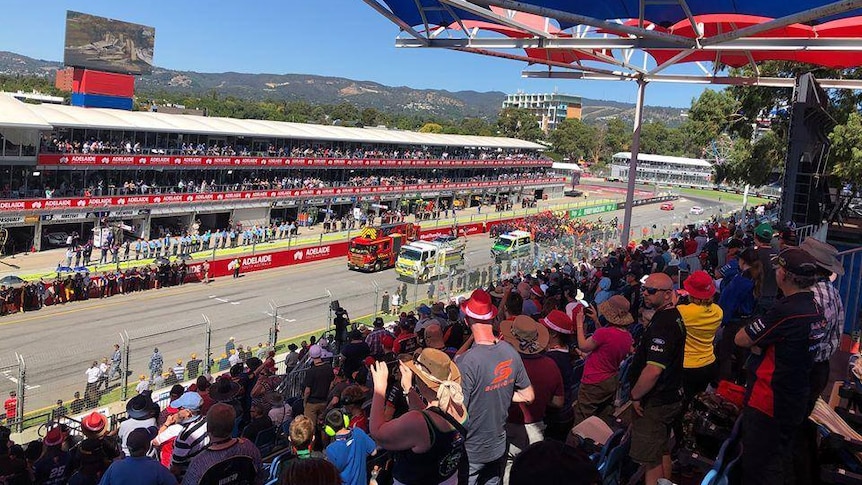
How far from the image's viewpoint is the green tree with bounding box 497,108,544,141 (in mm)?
138375

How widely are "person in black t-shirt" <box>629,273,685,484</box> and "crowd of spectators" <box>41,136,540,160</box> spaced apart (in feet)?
117

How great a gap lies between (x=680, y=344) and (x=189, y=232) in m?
38.3

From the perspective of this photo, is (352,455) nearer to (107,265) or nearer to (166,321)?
(166,321)

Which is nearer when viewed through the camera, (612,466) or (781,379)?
(781,379)

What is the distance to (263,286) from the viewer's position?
3036 centimetres

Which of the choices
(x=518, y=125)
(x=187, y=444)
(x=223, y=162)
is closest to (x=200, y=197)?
(x=223, y=162)

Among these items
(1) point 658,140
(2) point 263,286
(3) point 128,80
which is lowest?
(2) point 263,286

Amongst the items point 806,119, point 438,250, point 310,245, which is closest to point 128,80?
point 310,245

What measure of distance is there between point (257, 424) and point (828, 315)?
5238mm

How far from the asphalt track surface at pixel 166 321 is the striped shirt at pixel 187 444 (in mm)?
9412

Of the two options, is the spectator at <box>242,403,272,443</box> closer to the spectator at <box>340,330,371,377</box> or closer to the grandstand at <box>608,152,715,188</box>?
the spectator at <box>340,330,371,377</box>

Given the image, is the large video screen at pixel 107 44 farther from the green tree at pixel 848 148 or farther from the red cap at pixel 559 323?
the red cap at pixel 559 323

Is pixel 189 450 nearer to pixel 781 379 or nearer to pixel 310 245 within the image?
pixel 781 379

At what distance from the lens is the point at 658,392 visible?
195 inches
